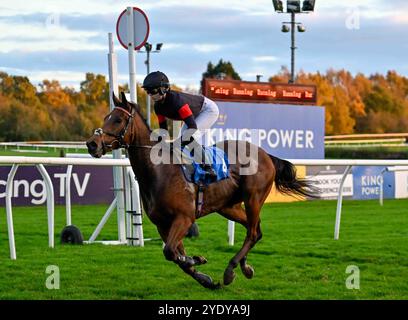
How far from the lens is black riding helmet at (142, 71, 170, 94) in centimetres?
554

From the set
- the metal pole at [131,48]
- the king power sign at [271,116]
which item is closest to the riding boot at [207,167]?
the metal pole at [131,48]

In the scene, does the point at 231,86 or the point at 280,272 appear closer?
the point at 280,272

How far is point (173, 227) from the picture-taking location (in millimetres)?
5375

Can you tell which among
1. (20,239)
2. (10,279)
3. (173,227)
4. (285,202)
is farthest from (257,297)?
(285,202)

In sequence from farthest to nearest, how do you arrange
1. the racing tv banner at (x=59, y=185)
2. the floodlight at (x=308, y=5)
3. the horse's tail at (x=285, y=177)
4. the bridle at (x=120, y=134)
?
the floodlight at (x=308, y=5) < the racing tv banner at (x=59, y=185) < the horse's tail at (x=285, y=177) < the bridle at (x=120, y=134)

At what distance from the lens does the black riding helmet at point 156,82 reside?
5.54 metres

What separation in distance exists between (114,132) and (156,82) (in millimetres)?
497

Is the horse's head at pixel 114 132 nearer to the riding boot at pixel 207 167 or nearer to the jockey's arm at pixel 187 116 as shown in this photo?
the jockey's arm at pixel 187 116

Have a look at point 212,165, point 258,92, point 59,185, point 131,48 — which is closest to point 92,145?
point 212,165

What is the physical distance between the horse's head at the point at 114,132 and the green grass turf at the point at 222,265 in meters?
1.02

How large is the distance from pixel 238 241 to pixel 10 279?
11.4 ft

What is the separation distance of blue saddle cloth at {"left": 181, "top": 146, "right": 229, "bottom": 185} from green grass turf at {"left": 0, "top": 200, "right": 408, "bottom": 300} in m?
0.80
